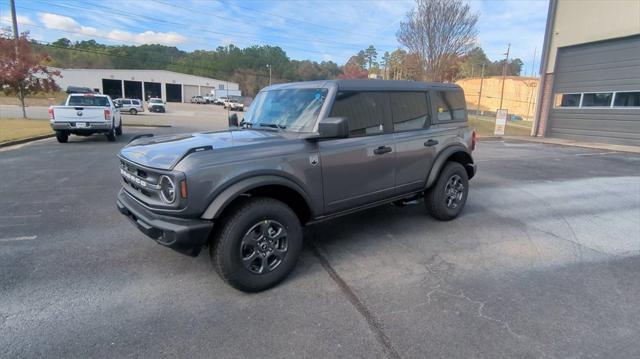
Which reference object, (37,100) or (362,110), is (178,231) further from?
(37,100)

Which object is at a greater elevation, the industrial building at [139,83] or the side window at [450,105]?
the industrial building at [139,83]

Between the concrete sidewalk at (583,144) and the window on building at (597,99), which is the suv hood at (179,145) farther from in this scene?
the window on building at (597,99)

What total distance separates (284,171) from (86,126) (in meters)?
12.3

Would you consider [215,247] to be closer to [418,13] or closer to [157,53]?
[418,13]

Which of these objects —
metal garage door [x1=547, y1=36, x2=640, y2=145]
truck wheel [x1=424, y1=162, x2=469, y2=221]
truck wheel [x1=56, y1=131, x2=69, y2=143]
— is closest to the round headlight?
truck wheel [x1=424, y1=162, x2=469, y2=221]

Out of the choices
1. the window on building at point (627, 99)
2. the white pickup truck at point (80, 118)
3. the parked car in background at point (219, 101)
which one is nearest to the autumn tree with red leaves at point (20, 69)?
the white pickup truck at point (80, 118)

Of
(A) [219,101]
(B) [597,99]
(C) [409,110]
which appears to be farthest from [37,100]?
(C) [409,110]

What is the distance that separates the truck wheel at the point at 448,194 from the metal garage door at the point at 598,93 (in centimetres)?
1513

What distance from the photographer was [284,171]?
3.41m

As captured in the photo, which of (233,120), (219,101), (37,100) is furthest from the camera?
(219,101)

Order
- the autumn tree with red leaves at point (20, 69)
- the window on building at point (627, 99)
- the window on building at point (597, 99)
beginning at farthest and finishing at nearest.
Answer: the autumn tree with red leaves at point (20, 69) < the window on building at point (597, 99) < the window on building at point (627, 99)

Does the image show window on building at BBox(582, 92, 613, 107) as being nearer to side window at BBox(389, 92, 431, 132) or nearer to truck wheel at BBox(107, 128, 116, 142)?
side window at BBox(389, 92, 431, 132)

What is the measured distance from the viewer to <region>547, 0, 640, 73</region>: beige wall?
50.5ft

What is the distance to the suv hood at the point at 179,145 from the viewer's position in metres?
3.11
